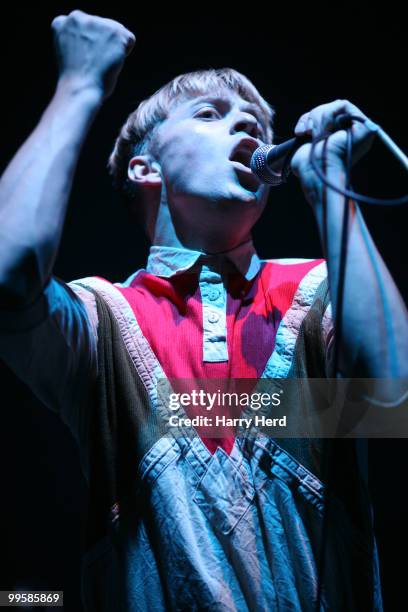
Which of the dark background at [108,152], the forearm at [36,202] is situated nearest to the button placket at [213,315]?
→ the forearm at [36,202]

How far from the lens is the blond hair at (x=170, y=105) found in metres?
1.37

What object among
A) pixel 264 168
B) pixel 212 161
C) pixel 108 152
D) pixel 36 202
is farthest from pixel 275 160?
pixel 108 152

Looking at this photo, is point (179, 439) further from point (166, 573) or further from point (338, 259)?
point (338, 259)

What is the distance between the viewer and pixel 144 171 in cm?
138

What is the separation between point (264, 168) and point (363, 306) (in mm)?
335

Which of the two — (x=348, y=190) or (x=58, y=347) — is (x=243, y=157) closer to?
(x=348, y=190)

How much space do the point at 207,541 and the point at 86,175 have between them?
114 centimetres

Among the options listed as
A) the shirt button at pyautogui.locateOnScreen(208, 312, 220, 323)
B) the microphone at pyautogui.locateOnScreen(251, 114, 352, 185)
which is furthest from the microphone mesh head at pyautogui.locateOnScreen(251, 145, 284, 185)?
the shirt button at pyautogui.locateOnScreen(208, 312, 220, 323)

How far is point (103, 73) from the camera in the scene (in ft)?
3.31

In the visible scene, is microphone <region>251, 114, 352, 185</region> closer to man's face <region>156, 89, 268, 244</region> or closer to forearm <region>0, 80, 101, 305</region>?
man's face <region>156, 89, 268, 244</region>

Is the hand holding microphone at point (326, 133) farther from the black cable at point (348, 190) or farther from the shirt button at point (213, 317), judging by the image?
the shirt button at point (213, 317)

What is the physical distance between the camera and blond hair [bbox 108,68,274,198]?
137 centimetres

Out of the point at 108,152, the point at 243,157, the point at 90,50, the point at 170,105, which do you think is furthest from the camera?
the point at 108,152

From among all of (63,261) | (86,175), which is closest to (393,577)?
(63,261)
